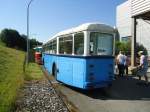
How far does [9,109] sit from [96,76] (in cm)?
497

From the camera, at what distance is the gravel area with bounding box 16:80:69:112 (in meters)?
10.7

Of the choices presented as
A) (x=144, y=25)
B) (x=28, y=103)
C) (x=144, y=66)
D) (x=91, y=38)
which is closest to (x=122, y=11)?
(x=144, y=25)

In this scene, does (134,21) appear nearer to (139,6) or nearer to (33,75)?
(139,6)

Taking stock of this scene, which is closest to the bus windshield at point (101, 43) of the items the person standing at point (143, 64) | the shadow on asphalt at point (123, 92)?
the shadow on asphalt at point (123, 92)

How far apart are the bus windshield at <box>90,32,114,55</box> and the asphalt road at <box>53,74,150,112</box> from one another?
185cm

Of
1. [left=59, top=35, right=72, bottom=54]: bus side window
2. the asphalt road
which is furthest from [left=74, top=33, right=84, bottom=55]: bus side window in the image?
the asphalt road

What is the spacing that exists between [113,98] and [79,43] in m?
2.76

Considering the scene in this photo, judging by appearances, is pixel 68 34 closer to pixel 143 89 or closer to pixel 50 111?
pixel 143 89

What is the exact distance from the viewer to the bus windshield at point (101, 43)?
1393 centimetres

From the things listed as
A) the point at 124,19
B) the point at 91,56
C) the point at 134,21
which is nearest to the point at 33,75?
the point at 134,21

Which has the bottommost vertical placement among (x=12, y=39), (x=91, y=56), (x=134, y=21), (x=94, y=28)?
(x=91, y=56)

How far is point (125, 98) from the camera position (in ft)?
43.3

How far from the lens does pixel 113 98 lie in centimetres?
1333

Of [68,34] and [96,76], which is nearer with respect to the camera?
[96,76]
